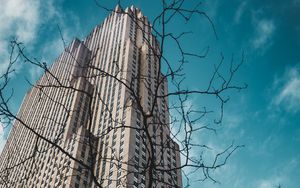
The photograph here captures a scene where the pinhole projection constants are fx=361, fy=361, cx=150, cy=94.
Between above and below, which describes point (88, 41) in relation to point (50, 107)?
above

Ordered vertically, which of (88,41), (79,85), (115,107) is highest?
(88,41)

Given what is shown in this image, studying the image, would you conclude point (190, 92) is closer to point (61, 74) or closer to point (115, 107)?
point (115, 107)

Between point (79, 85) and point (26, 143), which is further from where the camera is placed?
point (26, 143)

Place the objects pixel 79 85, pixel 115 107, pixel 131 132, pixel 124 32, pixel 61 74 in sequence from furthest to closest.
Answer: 1. pixel 61 74
2. pixel 124 32
3. pixel 79 85
4. pixel 115 107
5. pixel 131 132

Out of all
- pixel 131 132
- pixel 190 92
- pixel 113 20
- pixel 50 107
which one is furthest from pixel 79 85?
pixel 190 92

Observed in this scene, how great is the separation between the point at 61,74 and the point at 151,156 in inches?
4940

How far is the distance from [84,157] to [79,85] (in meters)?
32.7

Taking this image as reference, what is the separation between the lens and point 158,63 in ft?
18.2

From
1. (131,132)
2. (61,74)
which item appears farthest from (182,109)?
(61,74)

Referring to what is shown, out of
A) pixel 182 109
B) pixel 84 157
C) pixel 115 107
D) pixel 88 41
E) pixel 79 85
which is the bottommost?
pixel 182 109

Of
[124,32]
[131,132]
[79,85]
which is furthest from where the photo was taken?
[124,32]

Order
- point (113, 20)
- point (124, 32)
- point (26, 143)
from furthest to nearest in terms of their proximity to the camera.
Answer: point (113, 20) < point (124, 32) < point (26, 143)

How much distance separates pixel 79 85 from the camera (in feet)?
336

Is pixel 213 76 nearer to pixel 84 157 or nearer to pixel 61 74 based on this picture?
pixel 84 157
